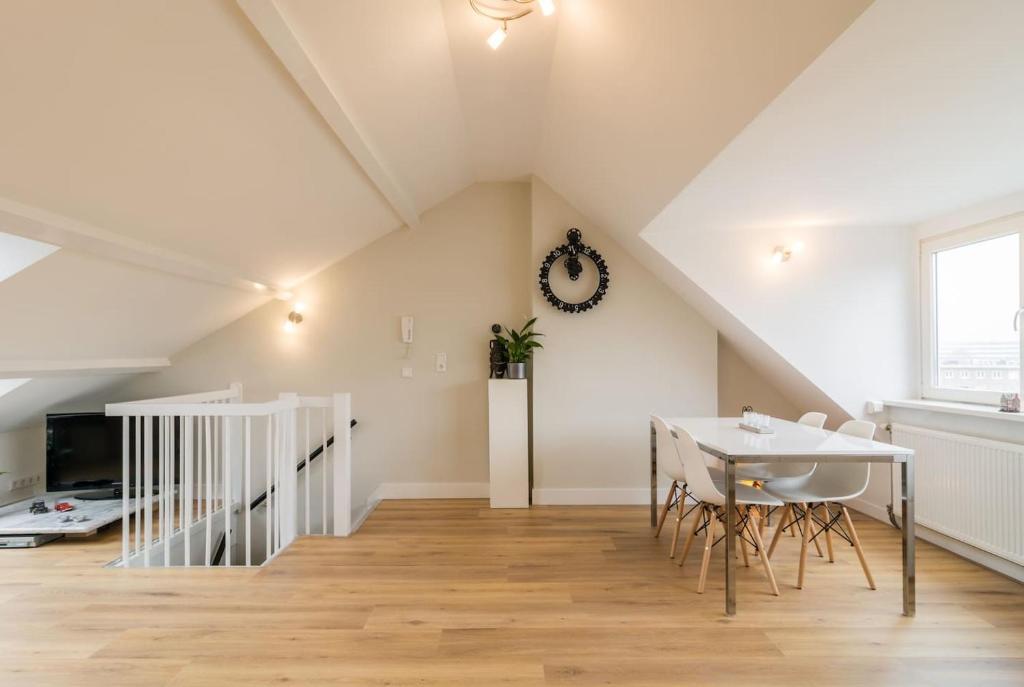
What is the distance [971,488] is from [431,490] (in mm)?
3899

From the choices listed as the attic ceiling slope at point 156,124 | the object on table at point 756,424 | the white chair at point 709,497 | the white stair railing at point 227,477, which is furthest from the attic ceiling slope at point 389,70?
the object on table at point 756,424

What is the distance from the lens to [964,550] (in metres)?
3.30

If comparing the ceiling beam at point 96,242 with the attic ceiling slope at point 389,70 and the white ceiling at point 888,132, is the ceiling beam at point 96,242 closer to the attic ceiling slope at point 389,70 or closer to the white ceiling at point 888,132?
the attic ceiling slope at point 389,70

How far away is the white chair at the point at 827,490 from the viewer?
2908 mm

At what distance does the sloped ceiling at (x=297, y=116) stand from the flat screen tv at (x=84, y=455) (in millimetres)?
279

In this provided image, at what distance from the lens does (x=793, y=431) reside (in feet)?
10.7

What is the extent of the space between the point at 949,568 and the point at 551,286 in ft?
10.7

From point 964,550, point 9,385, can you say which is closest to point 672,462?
point 964,550

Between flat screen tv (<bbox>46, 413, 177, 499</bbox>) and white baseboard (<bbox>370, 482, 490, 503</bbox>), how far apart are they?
2075 mm

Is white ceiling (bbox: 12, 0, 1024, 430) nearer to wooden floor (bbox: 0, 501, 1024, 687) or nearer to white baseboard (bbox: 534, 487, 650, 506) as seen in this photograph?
wooden floor (bbox: 0, 501, 1024, 687)

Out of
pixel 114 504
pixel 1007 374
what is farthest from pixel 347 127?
pixel 1007 374

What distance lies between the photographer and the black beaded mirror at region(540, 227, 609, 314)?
4.66 m

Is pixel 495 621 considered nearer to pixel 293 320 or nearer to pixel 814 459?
pixel 814 459

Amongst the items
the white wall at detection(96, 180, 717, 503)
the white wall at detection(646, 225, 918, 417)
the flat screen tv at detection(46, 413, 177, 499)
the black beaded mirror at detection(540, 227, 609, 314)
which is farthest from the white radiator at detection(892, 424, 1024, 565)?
the flat screen tv at detection(46, 413, 177, 499)
